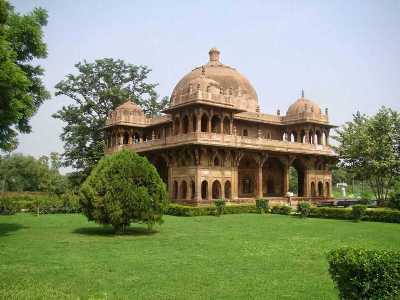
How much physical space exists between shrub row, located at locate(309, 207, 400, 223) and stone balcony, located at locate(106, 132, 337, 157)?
7212 millimetres

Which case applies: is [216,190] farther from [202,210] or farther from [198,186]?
[202,210]

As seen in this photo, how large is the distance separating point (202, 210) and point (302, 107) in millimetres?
16777

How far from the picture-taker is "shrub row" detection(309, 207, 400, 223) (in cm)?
2180

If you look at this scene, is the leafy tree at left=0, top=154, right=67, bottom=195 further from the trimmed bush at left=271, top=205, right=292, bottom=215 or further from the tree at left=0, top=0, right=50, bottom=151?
the tree at left=0, top=0, right=50, bottom=151

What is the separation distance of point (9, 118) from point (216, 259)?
338 inches

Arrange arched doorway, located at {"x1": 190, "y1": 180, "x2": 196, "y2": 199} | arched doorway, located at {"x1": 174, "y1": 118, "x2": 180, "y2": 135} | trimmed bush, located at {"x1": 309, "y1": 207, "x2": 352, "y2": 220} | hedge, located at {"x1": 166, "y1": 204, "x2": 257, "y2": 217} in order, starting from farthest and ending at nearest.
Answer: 1. arched doorway, located at {"x1": 174, "y1": 118, "x2": 180, "y2": 135}
2. arched doorway, located at {"x1": 190, "y1": 180, "x2": 196, "y2": 199}
3. hedge, located at {"x1": 166, "y1": 204, "x2": 257, "y2": 217}
4. trimmed bush, located at {"x1": 309, "y1": 207, "x2": 352, "y2": 220}

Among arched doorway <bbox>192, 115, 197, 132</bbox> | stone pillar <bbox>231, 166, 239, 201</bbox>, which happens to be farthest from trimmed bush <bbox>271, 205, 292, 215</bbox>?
arched doorway <bbox>192, 115, 197, 132</bbox>

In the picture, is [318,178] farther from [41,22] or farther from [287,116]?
[41,22]

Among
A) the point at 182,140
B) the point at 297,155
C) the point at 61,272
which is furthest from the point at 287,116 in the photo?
the point at 61,272

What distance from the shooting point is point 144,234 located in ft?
52.9

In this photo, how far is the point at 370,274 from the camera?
5988 mm

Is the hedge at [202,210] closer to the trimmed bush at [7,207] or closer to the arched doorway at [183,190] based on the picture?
the arched doorway at [183,190]

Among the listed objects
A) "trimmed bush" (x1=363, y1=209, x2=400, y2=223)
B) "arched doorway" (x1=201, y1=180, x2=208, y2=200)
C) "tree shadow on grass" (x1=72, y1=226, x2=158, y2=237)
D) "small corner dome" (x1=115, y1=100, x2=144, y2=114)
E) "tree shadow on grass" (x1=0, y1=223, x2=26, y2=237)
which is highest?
"small corner dome" (x1=115, y1=100, x2=144, y2=114)

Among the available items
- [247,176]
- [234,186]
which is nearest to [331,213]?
[234,186]
